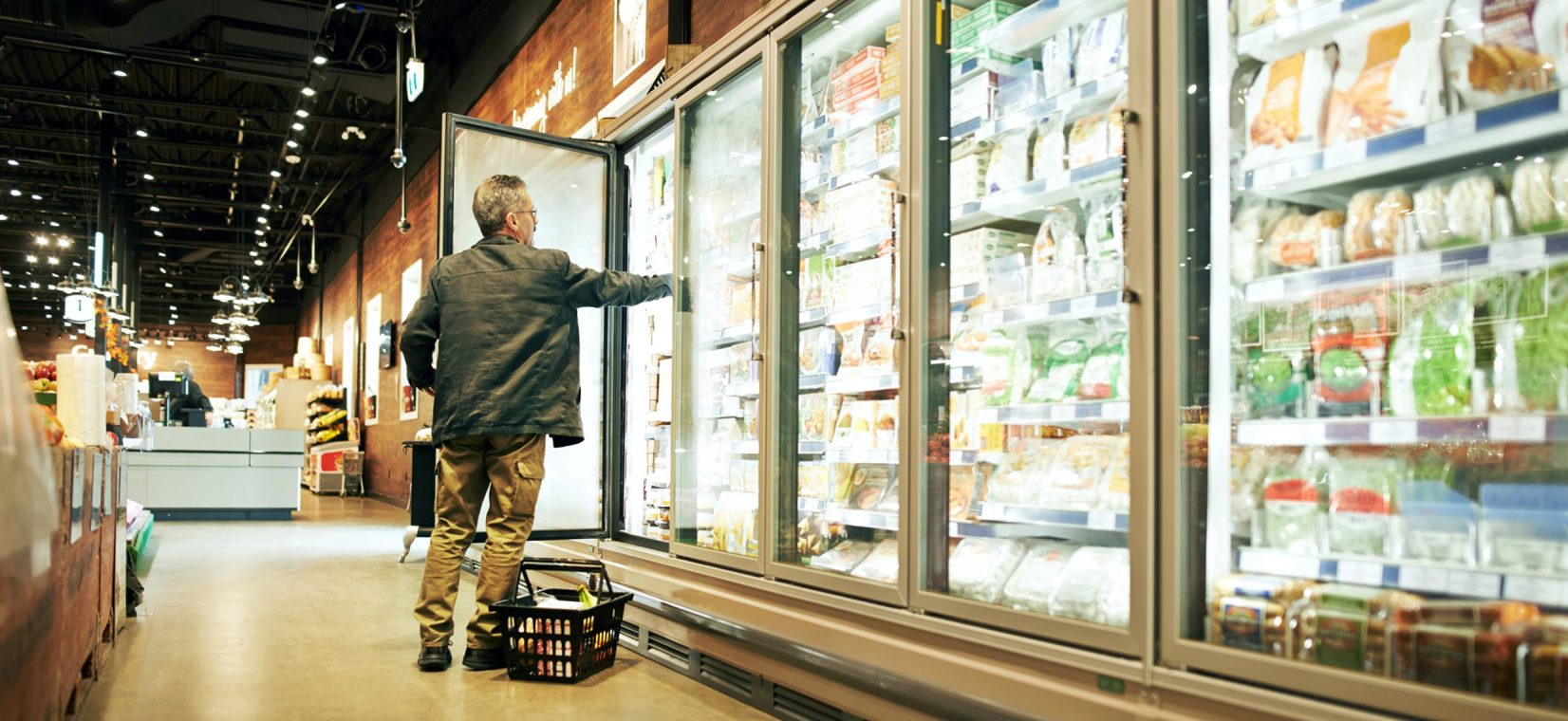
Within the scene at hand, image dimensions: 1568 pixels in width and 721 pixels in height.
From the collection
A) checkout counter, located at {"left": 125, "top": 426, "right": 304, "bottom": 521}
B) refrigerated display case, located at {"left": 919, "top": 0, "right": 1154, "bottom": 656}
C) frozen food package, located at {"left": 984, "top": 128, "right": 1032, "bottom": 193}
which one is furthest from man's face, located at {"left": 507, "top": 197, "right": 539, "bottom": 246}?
checkout counter, located at {"left": 125, "top": 426, "right": 304, "bottom": 521}

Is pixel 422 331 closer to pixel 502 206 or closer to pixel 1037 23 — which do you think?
pixel 502 206

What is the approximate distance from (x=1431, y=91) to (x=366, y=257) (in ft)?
58.9

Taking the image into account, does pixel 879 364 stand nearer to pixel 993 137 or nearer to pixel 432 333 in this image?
pixel 993 137

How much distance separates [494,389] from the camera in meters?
3.96

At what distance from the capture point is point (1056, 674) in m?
2.36

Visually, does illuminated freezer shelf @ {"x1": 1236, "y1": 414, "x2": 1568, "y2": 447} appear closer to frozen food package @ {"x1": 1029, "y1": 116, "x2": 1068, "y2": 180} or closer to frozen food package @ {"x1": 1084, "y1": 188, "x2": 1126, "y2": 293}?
frozen food package @ {"x1": 1084, "y1": 188, "x2": 1126, "y2": 293}

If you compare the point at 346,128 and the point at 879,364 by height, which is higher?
the point at 346,128

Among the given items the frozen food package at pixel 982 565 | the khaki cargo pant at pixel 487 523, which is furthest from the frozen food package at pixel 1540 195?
the khaki cargo pant at pixel 487 523

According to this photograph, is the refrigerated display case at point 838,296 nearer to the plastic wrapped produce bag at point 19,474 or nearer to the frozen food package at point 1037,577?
the frozen food package at point 1037,577

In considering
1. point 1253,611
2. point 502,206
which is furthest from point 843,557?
point 502,206

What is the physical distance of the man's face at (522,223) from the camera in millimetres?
4199

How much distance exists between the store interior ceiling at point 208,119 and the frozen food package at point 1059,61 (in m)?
6.21

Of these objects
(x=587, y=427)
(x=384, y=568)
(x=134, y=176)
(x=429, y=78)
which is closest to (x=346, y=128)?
(x=429, y=78)

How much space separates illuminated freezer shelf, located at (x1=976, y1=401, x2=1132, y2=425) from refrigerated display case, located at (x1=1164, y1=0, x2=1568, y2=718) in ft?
0.84
